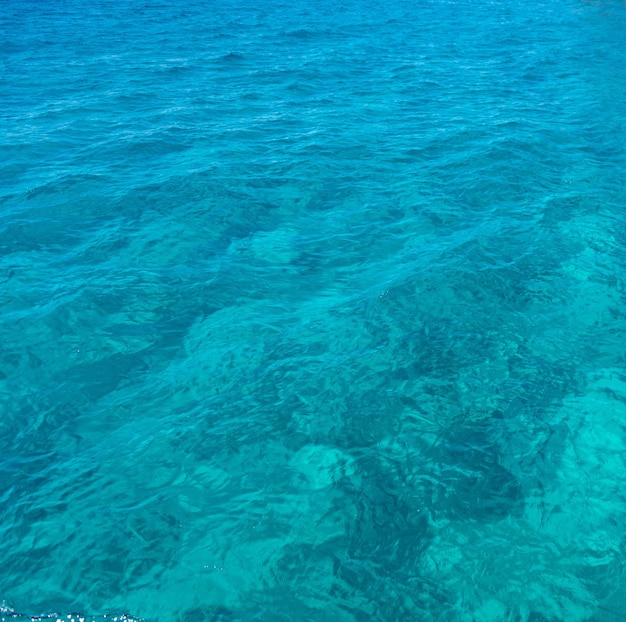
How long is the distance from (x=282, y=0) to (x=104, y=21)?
1655cm

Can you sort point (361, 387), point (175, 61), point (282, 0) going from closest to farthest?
1. point (361, 387)
2. point (175, 61)
3. point (282, 0)

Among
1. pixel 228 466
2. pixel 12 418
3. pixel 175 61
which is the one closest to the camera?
pixel 228 466

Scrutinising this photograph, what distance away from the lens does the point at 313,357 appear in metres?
13.1

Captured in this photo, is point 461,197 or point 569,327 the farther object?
point 461,197

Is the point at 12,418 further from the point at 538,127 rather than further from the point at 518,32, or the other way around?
the point at 518,32

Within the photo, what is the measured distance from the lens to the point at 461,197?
19234 mm

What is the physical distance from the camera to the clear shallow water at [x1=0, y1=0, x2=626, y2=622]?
9117 millimetres

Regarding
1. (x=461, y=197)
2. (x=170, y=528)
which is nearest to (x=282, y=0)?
(x=461, y=197)

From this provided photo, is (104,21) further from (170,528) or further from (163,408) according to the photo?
(170,528)

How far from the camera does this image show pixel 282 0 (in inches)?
1930

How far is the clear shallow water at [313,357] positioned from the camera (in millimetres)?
9117

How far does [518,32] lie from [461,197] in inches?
1110

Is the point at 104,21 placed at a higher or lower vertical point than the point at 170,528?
higher

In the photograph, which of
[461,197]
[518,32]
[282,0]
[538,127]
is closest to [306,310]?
[461,197]
